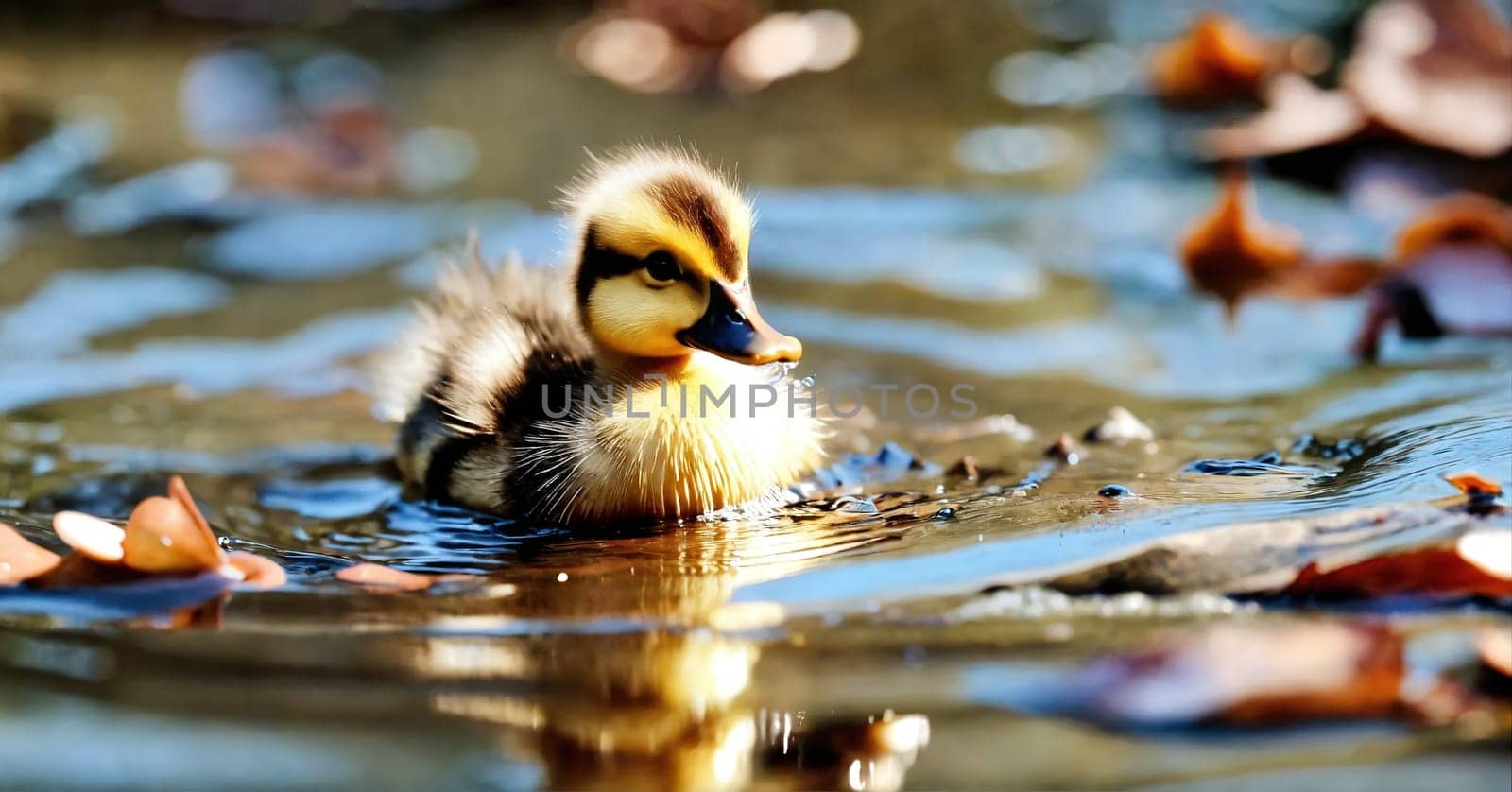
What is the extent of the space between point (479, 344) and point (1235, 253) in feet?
6.63

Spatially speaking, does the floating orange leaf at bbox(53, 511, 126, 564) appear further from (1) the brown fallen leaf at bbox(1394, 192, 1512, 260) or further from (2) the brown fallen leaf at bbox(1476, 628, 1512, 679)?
(1) the brown fallen leaf at bbox(1394, 192, 1512, 260)

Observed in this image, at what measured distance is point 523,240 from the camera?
4516mm

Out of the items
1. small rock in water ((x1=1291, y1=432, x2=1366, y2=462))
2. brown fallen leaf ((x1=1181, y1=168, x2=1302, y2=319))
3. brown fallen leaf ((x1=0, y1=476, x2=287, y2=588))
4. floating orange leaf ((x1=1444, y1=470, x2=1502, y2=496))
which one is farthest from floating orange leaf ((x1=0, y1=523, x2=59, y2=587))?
brown fallen leaf ((x1=1181, y1=168, x2=1302, y2=319))

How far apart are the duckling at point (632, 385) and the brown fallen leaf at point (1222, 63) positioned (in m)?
2.64

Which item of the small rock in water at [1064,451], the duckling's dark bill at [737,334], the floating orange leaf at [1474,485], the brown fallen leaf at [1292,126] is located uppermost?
the brown fallen leaf at [1292,126]

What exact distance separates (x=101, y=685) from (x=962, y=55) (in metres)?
4.21

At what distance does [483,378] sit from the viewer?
113 inches

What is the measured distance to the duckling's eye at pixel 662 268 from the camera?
2656 millimetres

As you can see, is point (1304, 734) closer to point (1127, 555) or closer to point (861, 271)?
point (1127, 555)

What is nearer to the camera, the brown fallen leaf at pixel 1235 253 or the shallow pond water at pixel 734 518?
the shallow pond water at pixel 734 518

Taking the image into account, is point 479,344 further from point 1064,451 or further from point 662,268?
point 1064,451

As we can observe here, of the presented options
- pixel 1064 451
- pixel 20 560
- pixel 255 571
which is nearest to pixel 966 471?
pixel 1064 451

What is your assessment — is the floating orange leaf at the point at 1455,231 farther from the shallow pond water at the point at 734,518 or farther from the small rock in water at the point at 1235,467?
the small rock in water at the point at 1235,467

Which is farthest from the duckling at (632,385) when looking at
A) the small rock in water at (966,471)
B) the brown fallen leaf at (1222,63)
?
the brown fallen leaf at (1222,63)
